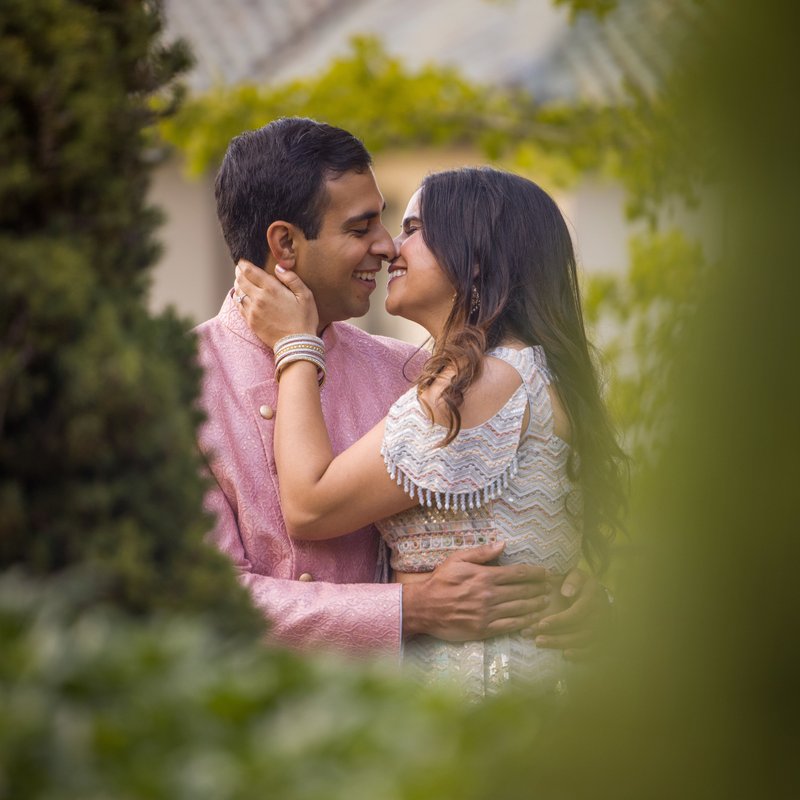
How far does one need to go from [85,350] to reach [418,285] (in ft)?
5.04

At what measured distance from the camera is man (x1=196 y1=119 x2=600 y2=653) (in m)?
2.88

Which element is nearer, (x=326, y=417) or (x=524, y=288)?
(x=524, y=288)

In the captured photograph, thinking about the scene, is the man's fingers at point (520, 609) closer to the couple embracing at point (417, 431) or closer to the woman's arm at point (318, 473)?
the couple embracing at point (417, 431)

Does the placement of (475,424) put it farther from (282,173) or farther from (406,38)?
(406,38)

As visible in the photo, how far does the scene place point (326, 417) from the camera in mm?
3252

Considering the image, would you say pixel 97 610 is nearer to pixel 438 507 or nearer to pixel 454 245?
pixel 438 507

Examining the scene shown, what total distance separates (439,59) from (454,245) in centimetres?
821

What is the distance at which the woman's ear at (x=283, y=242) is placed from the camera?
10.5 ft

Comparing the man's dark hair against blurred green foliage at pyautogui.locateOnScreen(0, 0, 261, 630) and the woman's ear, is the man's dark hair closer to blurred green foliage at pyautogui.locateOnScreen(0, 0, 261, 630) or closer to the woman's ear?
the woman's ear

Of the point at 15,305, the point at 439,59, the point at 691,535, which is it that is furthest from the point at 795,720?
the point at 439,59

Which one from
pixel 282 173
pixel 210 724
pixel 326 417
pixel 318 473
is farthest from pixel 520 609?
pixel 210 724

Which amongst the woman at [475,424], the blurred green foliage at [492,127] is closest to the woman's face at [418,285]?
the woman at [475,424]

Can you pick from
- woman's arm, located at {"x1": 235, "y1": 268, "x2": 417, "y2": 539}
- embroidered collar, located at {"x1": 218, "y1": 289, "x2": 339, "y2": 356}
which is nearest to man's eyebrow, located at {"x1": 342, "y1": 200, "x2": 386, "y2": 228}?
embroidered collar, located at {"x1": 218, "y1": 289, "x2": 339, "y2": 356}

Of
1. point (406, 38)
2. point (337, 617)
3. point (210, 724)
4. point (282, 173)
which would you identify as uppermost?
point (406, 38)
